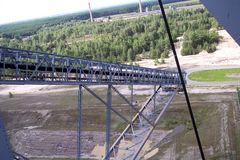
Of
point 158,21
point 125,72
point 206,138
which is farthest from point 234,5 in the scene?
point 158,21

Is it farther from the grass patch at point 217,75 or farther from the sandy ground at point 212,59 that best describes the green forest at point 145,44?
the grass patch at point 217,75

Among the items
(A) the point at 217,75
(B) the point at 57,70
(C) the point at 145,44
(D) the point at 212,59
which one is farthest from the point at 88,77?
(C) the point at 145,44

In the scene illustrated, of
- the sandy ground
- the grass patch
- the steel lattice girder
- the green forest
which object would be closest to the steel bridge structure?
the steel lattice girder

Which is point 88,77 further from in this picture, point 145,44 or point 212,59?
point 145,44

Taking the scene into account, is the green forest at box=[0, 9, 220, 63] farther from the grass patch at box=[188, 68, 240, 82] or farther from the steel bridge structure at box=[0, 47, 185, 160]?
the steel bridge structure at box=[0, 47, 185, 160]

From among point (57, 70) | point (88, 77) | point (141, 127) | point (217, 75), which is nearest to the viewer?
point (57, 70)

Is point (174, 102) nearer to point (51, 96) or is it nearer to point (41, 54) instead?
point (51, 96)
